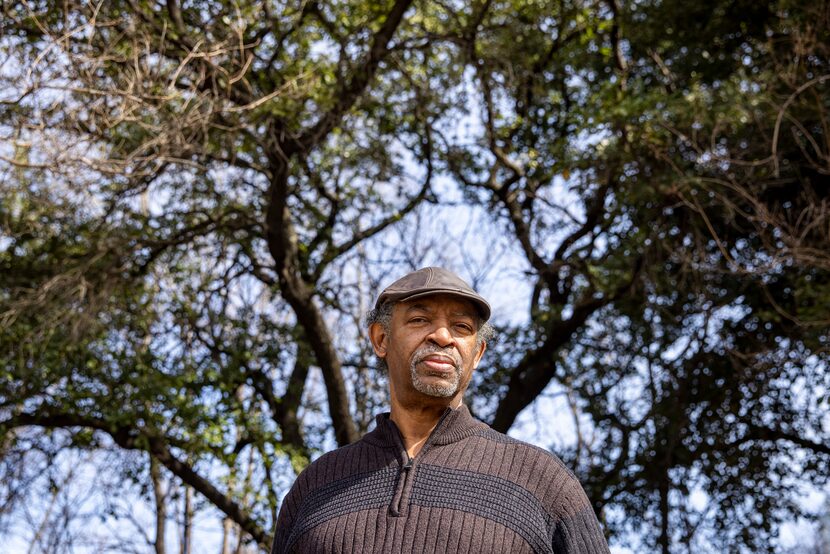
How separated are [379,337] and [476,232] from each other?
8.38 metres

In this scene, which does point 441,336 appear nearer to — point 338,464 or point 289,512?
point 338,464

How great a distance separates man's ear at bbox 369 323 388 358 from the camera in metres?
2.69

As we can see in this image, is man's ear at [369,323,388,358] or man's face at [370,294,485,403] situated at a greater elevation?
man's ear at [369,323,388,358]

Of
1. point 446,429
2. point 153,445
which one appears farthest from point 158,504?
point 446,429

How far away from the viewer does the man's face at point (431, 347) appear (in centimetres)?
250

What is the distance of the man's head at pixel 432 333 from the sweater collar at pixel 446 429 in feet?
0.17

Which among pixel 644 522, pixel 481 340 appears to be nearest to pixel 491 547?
pixel 481 340

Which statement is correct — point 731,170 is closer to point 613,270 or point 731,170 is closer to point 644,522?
point 613,270

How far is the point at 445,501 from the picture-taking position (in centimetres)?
236

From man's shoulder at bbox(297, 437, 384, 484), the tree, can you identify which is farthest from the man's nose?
the tree

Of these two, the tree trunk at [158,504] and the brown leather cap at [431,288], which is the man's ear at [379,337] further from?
the tree trunk at [158,504]

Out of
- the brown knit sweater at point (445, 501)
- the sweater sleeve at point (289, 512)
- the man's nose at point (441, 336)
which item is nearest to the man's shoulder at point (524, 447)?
the brown knit sweater at point (445, 501)

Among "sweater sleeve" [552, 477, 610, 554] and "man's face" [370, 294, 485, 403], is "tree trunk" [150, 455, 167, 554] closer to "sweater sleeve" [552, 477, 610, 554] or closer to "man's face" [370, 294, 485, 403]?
"man's face" [370, 294, 485, 403]

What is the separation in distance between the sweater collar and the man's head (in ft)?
0.17
